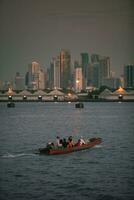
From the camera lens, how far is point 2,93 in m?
152

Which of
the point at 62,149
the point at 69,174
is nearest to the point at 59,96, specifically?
the point at 62,149

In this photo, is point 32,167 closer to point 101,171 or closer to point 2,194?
point 101,171

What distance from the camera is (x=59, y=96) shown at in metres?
169

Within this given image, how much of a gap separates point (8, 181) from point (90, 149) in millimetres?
10202

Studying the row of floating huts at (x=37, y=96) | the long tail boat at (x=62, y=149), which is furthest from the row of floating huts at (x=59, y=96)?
the long tail boat at (x=62, y=149)

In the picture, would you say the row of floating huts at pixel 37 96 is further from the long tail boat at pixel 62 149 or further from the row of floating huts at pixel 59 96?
the long tail boat at pixel 62 149

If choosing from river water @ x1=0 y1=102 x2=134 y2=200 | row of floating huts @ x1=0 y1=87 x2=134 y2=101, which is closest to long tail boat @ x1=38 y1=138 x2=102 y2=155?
river water @ x1=0 y1=102 x2=134 y2=200

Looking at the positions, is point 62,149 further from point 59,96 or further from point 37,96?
point 59,96

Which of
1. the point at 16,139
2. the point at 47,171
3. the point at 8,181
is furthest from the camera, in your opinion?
the point at 16,139

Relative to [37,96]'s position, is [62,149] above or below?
below

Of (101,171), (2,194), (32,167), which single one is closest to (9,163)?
(32,167)

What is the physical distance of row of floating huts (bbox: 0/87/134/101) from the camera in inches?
6042

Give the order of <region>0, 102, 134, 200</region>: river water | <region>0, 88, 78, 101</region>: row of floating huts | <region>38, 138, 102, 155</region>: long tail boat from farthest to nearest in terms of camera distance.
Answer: <region>0, 88, 78, 101</region>: row of floating huts → <region>38, 138, 102, 155</region>: long tail boat → <region>0, 102, 134, 200</region>: river water

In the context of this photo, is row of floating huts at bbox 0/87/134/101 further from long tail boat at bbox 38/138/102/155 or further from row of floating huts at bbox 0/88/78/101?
long tail boat at bbox 38/138/102/155
